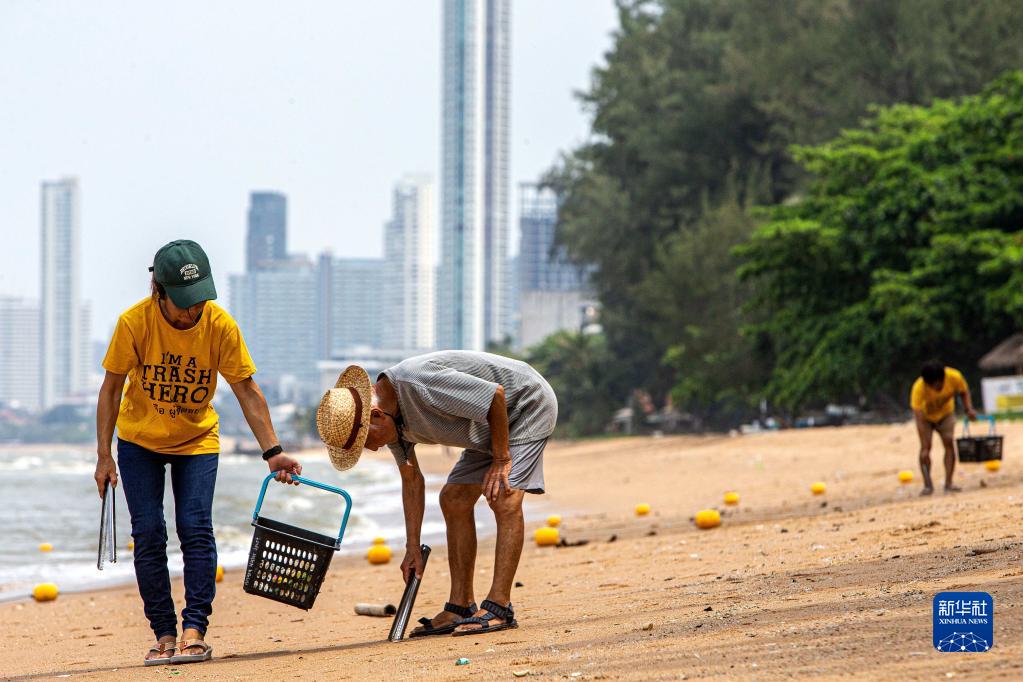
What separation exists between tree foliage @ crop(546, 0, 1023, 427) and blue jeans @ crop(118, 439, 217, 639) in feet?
77.8

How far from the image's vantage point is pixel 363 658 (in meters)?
5.55

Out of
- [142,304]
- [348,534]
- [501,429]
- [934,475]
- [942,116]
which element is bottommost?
[348,534]

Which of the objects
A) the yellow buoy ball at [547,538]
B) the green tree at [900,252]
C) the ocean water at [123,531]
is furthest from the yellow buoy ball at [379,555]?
the green tree at [900,252]

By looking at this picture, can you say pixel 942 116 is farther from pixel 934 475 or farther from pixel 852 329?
pixel 934 475

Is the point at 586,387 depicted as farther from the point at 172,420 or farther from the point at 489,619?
the point at 172,420

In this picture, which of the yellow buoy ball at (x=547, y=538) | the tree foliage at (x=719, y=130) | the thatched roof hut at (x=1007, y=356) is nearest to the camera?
the yellow buoy ball at (x=547, y=538)

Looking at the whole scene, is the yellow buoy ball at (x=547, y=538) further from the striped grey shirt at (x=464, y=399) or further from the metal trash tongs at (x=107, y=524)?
the metal trash tongs at (x=107, y=524)

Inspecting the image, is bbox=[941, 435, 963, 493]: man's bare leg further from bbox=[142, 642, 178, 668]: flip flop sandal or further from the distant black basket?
bbox=[142, 642, 178, 668]: flip flop sandal

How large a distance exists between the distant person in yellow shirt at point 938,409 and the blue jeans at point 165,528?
7.42 metres

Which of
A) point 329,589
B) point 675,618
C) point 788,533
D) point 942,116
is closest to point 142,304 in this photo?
point 675,618

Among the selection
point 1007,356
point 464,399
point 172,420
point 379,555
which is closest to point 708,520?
point 379,555

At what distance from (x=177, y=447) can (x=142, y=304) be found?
2.13ft

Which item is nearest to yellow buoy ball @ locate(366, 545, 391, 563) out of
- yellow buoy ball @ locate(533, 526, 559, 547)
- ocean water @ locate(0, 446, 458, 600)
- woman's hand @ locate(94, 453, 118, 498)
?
yellow buoy ball @ locate(533, 526, 559, 547)

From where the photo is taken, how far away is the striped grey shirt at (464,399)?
586 centimetres
